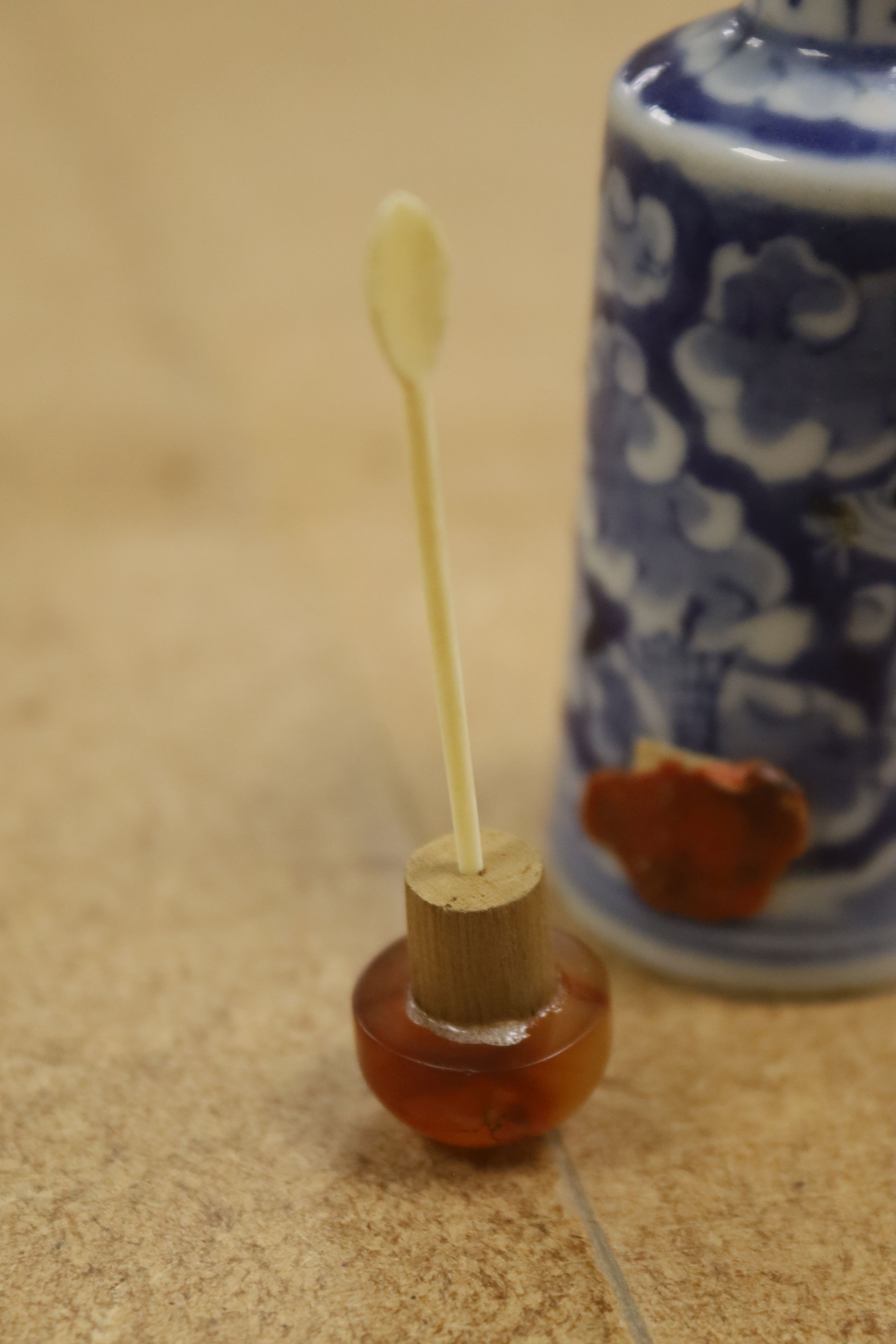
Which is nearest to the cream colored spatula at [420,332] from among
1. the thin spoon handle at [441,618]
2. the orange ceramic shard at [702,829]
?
the thin spoon handle at [441,618]

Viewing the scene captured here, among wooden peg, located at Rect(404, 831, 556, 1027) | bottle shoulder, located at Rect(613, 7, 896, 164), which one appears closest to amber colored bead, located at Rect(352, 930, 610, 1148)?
wooden peg, located at Rect(404, 831, 556, 1027)

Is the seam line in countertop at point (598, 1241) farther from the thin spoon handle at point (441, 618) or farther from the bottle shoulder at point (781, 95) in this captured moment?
the bottle shoulder at point (781, 95)

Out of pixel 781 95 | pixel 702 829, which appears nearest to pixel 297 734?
pixel 702 829

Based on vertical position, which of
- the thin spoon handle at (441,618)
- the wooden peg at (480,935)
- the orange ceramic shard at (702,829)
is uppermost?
the thin spoon handle at (441,618)

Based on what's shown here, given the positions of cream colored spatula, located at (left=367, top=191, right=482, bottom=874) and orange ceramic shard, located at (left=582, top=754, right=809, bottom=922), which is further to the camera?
orange ceramic shard, located at (left=582, top=754, right=809, bottom=922)

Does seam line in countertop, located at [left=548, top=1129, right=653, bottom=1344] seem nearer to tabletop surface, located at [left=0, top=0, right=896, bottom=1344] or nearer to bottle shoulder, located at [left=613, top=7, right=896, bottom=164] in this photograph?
tabletop surface, located at [left=0, top=0, right=896, bottom=1344]

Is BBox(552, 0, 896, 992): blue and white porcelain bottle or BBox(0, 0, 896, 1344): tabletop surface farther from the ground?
BBox(552, 0, 896, 992): blue and white porcelain bottle

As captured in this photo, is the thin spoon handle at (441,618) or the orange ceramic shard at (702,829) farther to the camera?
the orange ceramic shard at (702,829)
